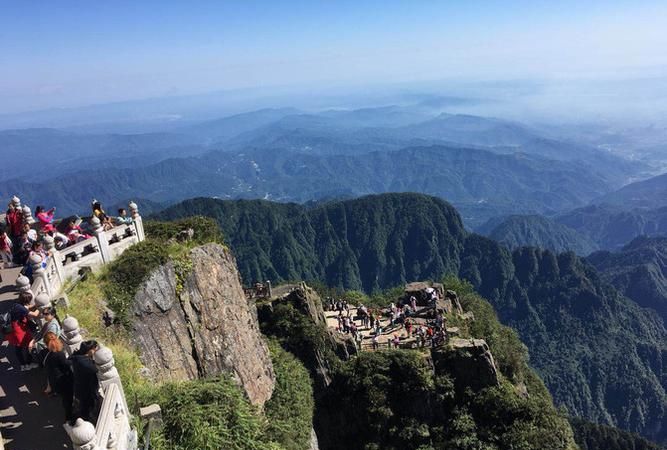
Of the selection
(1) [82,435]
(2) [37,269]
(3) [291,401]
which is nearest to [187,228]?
(2) [37,269]

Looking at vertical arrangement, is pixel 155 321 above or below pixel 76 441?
below

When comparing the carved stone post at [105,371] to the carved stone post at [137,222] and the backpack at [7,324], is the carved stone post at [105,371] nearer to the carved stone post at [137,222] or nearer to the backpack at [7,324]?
the backpack at [7,324]

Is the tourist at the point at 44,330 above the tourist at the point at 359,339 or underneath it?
above

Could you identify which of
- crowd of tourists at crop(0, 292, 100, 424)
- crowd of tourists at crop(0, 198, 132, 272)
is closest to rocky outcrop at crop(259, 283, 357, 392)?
crowd of tourists at crop(0, 198, 132, 272)

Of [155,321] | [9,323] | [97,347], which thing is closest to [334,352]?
[155,321]

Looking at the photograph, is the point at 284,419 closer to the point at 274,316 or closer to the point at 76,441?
the point at 274,316

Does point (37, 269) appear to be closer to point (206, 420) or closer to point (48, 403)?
point (48, 403)

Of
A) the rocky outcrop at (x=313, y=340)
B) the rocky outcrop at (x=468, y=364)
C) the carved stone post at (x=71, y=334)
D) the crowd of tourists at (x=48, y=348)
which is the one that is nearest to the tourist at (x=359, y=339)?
the rocky outcrop at (x=313, y=340)
